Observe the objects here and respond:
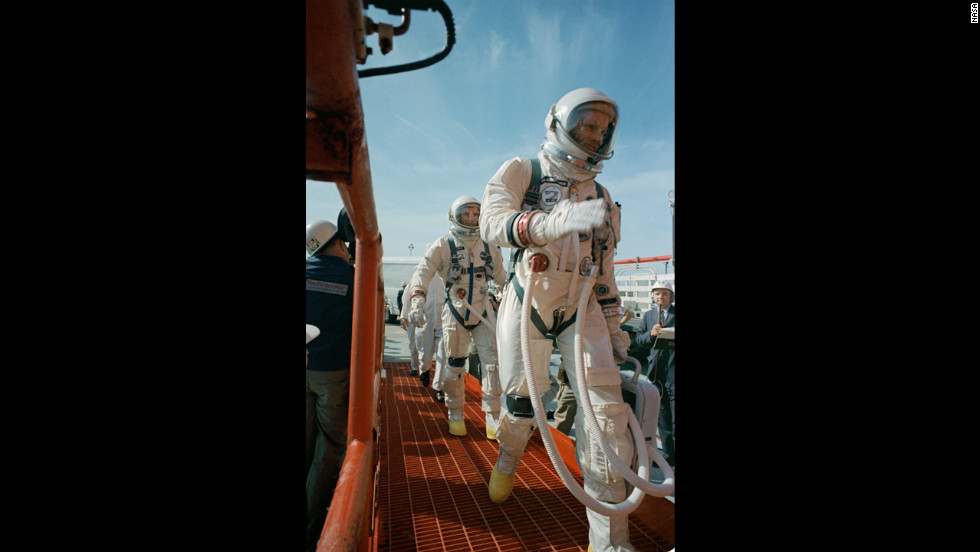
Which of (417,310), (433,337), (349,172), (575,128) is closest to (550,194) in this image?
(575,128)

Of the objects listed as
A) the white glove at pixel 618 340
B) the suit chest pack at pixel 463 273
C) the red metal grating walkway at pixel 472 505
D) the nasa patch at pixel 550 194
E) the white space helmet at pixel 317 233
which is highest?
the nasa patch at pixel 550 194

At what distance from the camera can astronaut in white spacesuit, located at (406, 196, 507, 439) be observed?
3.57 meters

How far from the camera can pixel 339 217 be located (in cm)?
202

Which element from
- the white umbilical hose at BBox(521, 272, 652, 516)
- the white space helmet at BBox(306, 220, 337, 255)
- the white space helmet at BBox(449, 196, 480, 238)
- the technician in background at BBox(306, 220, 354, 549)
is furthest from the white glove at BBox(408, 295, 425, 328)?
the white umbilical hose at BBox(521, 272, 652, 516)

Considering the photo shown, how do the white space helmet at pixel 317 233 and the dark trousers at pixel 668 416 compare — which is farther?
the dark trousers at pixel 668 416

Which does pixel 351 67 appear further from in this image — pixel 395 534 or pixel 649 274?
pixel 649 274

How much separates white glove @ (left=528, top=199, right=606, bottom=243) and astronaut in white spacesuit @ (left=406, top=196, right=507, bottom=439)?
193cm

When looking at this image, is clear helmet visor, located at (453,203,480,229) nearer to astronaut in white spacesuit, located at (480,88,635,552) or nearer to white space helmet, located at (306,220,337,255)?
white space helmet, located at (306,220,337,255)

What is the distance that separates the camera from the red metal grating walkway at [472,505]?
76.2 inches

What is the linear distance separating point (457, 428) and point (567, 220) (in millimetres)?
2514

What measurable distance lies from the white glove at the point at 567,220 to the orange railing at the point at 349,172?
0.67m

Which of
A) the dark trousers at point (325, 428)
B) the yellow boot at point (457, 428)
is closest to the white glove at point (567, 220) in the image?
the dark trousers at point (325, 428)

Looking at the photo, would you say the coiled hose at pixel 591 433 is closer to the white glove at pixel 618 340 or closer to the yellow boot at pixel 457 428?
the white glove at pixel 618 340

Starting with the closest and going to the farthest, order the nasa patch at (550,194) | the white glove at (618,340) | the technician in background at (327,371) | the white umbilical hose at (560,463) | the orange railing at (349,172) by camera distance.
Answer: the orange railing at (349,172), the white umbilical hose at (560,463), the technician in background at (327,371), the nasa patch at (550,194), the white glove at (618,340)
